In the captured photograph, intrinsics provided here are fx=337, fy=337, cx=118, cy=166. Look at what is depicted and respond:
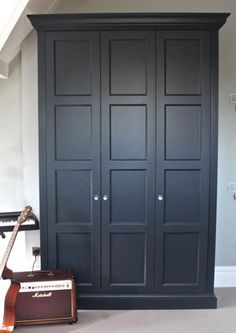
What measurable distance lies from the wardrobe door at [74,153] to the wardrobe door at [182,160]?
0.52 m

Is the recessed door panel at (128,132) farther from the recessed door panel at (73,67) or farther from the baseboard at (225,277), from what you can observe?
the baseboard at (225,277)

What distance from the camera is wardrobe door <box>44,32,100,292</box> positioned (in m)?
2.67

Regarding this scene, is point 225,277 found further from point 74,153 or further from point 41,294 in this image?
point 74,153

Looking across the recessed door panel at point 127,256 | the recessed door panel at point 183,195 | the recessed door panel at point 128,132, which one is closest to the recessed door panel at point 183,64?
the recessed door panel at point 128,132

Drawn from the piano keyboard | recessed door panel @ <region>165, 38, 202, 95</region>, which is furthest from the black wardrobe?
the piano keyboard

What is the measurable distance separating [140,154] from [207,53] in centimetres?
95

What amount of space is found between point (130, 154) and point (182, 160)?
42cm

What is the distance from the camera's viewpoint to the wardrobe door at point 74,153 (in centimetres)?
267

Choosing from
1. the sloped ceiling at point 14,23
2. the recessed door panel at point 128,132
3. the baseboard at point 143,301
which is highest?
the sloped ceiling at point 14,23

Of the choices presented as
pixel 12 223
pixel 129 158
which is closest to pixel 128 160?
pixel 129 158

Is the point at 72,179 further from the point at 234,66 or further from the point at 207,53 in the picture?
the point at 234,66

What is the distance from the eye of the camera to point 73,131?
2.72 m

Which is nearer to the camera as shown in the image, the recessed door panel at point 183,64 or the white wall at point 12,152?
the recessed door panel at point 183,64

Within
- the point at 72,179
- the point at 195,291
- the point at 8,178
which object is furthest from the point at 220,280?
the point at 8,178
